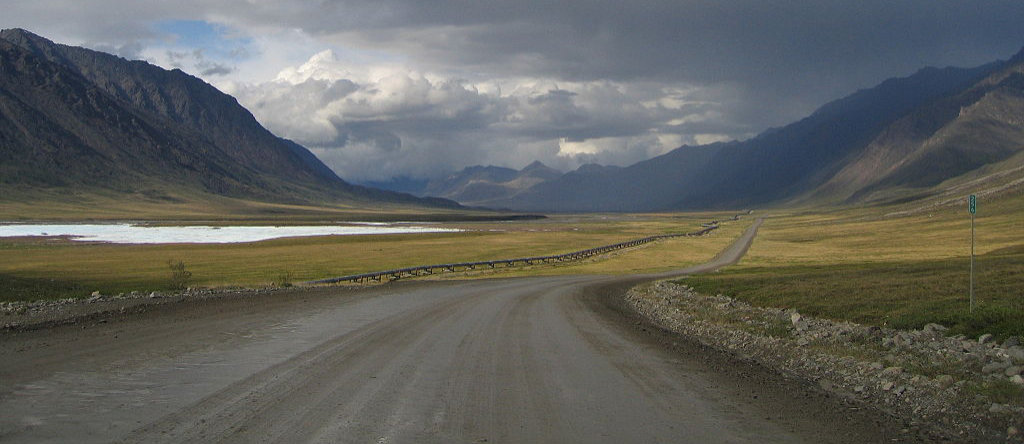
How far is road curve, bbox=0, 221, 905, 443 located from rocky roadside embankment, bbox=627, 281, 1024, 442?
105 centimetres

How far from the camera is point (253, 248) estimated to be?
317ft

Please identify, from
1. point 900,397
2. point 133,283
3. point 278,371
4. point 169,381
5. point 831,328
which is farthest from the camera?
point 133,283

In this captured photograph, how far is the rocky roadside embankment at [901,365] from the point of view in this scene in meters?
11.1

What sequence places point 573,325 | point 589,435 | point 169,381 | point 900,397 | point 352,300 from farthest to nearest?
point 352,300
point 573,325
point 169,381
point 900,397
point 589,435

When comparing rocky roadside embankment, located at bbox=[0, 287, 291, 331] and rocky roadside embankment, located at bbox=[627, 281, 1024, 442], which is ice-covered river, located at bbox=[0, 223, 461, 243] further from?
rocky roadside embankment, located at bbox=[627, 281, 1024, 442]

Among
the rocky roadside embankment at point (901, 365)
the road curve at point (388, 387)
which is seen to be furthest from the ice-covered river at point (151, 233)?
the rocky roadside embankment at point (901, 365)

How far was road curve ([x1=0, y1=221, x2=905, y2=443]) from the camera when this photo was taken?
10234 millimetres

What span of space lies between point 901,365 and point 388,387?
9935 millimetres

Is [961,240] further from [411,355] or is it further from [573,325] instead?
[411,355]

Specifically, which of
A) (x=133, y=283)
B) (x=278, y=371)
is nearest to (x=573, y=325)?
(x=278, y=371)

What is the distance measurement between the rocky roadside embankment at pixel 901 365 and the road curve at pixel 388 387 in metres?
1.05

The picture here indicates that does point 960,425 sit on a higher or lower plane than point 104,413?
lower

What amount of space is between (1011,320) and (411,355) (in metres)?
13.6

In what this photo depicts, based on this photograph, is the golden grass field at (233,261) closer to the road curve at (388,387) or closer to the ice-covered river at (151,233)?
the ice-covered river at (151,233)
